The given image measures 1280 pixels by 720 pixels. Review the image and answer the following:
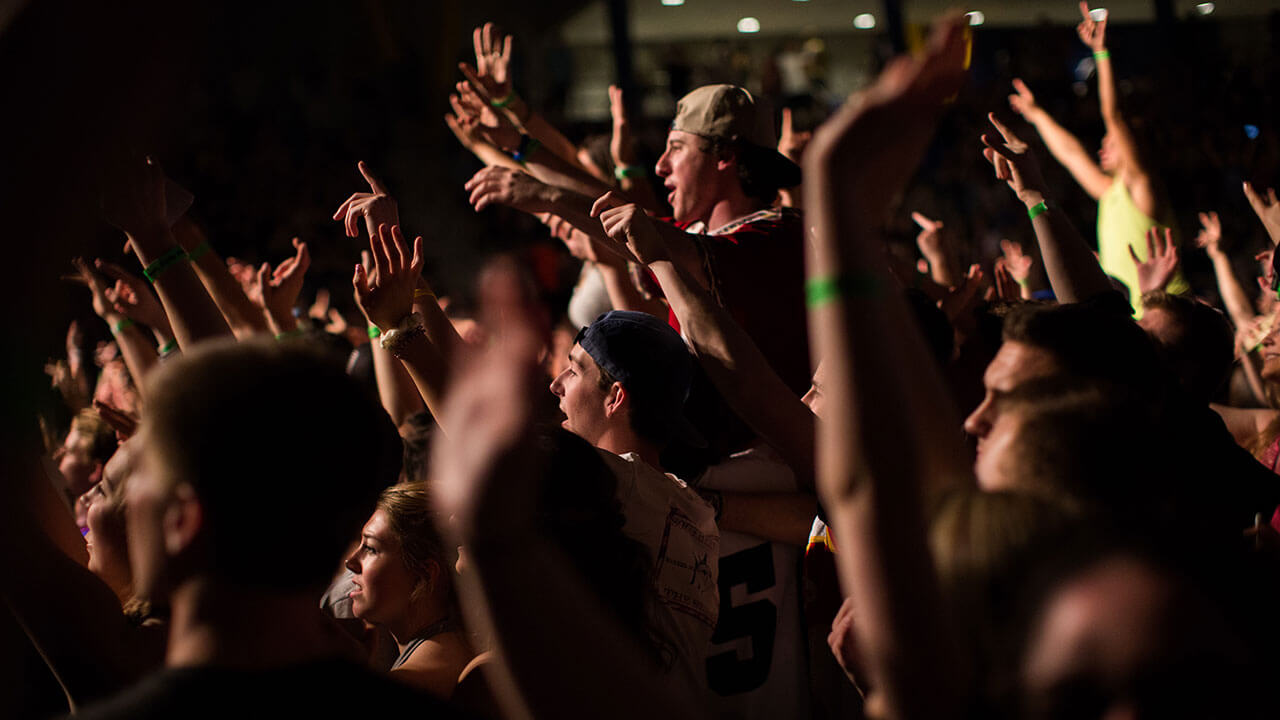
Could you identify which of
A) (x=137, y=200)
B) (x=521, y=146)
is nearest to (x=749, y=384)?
(x=137, y=200)

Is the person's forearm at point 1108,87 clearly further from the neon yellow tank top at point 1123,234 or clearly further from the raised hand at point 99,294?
the raised hand at point 99,294

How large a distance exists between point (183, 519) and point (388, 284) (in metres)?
1.12

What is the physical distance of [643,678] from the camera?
3.26 ft

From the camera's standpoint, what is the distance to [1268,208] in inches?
120

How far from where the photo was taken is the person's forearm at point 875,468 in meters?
0.92

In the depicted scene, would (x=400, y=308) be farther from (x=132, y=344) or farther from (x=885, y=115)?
(x=132, y=344)

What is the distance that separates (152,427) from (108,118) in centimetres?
29

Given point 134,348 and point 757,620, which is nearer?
point 757,620

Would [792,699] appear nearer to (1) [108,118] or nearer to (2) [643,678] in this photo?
(2) [643,678]

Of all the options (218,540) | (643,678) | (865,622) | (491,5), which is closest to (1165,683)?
(865,622)

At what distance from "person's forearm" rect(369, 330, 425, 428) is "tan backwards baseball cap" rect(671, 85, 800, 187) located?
961 mm

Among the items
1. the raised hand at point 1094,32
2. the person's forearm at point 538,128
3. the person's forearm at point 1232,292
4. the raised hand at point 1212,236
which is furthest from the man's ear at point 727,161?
the person's forearm at point 1232,292

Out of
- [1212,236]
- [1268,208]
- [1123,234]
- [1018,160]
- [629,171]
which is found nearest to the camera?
[1018,160]

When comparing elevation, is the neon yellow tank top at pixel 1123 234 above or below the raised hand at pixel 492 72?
below
